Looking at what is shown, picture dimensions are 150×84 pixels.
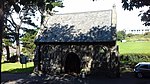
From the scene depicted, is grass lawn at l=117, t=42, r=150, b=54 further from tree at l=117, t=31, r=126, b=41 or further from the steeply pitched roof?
tree at l=117, t=31, r=126, b=41

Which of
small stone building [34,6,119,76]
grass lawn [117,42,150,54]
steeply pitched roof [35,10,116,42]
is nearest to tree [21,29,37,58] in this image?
grass lawn [117,42,150,54]

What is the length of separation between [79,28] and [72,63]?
4537mm

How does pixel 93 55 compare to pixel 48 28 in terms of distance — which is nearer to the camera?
pixel 93 55

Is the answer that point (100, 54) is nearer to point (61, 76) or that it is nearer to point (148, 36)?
point (61, 76)

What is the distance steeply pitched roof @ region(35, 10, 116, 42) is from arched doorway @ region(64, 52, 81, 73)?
2.28 metres

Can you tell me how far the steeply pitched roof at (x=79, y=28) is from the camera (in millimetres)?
33344

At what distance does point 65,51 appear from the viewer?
114 feet

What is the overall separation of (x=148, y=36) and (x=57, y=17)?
72581 mm

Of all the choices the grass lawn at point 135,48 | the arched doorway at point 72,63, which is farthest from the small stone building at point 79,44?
the grass lawn at point 135,48

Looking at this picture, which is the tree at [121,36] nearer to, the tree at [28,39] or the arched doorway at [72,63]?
the tree at [28,39]

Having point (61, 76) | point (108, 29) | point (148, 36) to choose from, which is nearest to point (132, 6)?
point (108, 29)

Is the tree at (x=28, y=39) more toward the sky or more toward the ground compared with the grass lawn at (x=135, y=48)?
more toward the sky

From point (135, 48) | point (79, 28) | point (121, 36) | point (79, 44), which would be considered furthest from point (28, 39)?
point (121, 36)

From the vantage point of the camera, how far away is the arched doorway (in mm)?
35000
